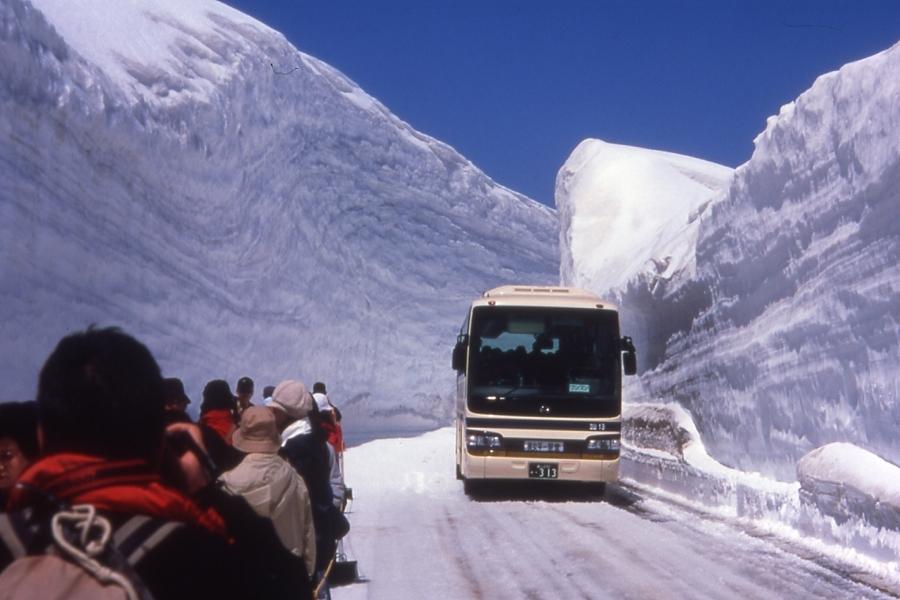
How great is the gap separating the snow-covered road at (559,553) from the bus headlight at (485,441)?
2.42 ft

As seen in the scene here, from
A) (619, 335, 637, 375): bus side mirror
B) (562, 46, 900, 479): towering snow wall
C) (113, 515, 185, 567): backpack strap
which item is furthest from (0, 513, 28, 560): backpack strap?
(619, 335, 637, 375): bus side mirror

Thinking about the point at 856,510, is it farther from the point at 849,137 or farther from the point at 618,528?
the point at 849,137

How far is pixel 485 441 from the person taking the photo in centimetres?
1338

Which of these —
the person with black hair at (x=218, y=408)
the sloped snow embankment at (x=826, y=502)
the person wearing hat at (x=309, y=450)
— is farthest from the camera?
the sloped snow embankment at (x=826, y=502)

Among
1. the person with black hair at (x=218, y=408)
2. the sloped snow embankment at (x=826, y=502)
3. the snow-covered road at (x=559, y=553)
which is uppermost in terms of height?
the person with black hair at (x=218, y=408)

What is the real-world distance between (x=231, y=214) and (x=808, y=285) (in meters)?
18.6

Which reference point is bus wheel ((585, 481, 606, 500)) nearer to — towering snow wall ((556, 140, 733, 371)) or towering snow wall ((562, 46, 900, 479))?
towering snow wall ((562, 46, 900, 479))

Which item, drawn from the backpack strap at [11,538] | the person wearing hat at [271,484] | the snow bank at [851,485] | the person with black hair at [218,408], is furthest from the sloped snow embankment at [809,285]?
the backpack strap at [11,538]

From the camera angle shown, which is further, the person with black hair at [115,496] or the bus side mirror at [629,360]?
the bus side mirror at [629,360]

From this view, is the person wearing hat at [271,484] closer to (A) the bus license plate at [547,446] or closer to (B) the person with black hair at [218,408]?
(B) the person with black hair at [218,408]

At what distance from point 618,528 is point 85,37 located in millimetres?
19146

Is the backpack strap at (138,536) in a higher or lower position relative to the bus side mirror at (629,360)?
lower

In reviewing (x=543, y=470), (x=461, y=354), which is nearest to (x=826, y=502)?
(x=543, y=470)

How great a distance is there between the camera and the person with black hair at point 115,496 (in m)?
1.60
